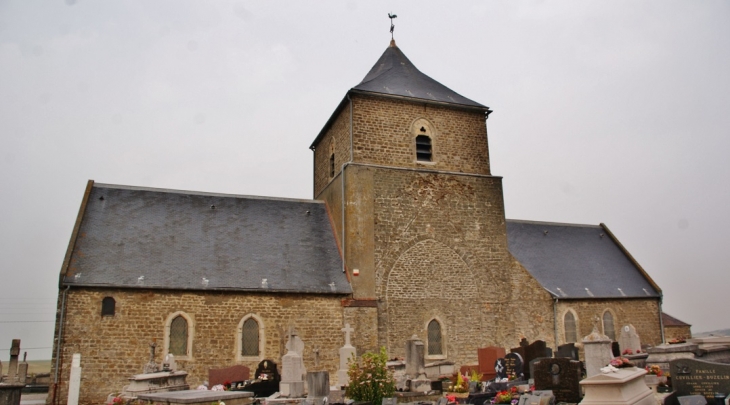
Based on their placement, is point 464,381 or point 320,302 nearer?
point 464,381

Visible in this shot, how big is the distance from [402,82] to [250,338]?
34.9 feet

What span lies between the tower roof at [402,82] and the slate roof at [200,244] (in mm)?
4952

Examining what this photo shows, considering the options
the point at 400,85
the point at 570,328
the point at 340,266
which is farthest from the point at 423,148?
the point at 570,328

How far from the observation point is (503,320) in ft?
66.2

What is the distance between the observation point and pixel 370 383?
1232cm

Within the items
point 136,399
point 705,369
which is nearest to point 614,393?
point 705,369

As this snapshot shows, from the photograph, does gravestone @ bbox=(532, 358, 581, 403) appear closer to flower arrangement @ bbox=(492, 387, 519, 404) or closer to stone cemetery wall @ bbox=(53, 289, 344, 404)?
flower arrangement @ bbox=(492, 387, 519, 404)

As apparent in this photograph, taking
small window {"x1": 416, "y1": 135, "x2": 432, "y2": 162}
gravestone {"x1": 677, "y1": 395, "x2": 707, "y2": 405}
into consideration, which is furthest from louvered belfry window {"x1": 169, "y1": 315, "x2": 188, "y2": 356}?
gravestone {"x1": 677, "y1": 395, "x2": 707, "y2": 405}

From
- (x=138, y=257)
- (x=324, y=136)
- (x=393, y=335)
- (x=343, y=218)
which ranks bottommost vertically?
(x=393, y=335)

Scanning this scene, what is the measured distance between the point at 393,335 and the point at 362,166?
18.0ft

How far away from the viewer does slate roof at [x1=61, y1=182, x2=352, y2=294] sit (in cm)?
1741

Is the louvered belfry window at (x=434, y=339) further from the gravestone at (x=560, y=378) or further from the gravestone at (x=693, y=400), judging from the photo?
the gravestone at (x=693, y=400)

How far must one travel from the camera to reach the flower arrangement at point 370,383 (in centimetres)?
1227

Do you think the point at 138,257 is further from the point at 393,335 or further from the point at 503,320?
the point at 503,320
